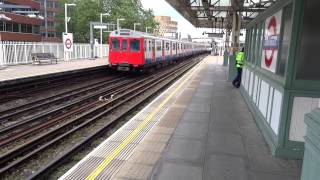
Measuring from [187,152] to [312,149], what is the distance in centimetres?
335

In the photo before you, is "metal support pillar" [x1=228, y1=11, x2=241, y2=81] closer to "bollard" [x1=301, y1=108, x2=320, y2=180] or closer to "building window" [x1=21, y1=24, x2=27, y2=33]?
"bollard" [x1=301, y1=108, x2=320, y2=180]

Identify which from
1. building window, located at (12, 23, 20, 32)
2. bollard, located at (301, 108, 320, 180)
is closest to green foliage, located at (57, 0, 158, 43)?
building window, located at (12, 23, 20, 32)

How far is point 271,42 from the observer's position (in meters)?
6.92

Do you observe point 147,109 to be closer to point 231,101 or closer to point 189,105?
point 189,105

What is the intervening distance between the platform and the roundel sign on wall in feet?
4.84

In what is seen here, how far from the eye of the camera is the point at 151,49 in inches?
890

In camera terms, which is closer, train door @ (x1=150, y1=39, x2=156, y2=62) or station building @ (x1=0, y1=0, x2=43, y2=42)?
train door @ (x1=150, y1=39, x2=156, y2=62)

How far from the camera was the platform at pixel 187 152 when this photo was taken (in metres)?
4.81

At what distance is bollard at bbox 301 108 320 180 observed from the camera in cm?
233

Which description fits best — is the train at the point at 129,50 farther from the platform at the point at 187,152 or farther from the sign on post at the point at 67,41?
the platform at the point at 187,152

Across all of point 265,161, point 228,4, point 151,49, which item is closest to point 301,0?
point 265,161

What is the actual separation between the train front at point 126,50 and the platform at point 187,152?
11600 millimetres

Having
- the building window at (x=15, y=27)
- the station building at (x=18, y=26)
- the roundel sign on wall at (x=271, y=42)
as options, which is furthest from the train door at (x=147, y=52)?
the building window at (x=15, y=27)

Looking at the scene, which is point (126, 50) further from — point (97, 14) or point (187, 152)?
point (97, 14)
